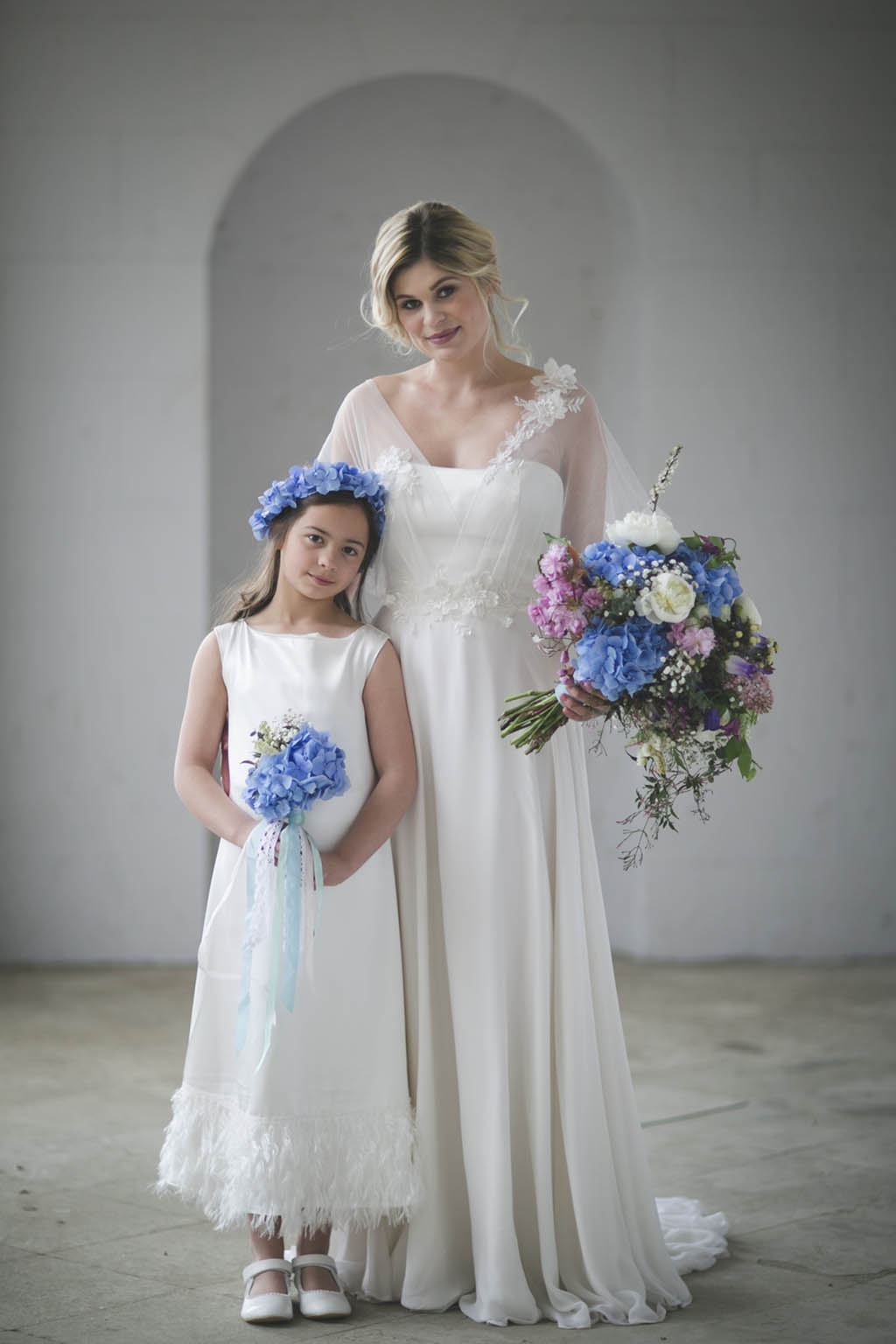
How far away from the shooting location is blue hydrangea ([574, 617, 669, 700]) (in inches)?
109

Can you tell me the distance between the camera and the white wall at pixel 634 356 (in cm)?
636

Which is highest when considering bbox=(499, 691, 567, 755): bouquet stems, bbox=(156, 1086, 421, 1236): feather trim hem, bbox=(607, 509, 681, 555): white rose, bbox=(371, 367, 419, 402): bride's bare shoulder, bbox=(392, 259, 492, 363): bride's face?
bbox=(392, 259, 492, 363): bride's face

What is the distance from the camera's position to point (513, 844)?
3.10 m

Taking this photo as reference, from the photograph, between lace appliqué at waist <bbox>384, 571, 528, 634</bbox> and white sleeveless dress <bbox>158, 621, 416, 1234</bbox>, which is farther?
lace appliqué at waist <bbox>384, 571, 528, 634</bbox>

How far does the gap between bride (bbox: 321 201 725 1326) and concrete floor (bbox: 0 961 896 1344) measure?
0.14 metres

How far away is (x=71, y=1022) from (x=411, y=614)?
304 centimetres

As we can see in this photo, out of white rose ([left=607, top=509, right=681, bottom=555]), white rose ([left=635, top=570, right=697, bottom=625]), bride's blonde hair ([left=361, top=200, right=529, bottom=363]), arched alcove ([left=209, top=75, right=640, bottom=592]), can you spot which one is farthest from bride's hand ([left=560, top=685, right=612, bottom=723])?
arched alcove ([left=209, top=75, right=640, bottom=592])

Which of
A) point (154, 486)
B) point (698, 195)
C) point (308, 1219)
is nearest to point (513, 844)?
point (308, 1219)

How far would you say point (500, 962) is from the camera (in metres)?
3.05

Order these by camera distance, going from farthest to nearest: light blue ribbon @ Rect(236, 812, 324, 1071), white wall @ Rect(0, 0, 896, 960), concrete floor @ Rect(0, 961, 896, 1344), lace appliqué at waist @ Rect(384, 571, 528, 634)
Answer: white wall @ Rect(0, 0, 896, 960)
lace appliqué at waist @ Rect(384, 571, 528, 634)
concrete floor @ Rect(0, 961, 896, 1344)
light blue ribbon @ Rect(236, 812, 324, 1071)

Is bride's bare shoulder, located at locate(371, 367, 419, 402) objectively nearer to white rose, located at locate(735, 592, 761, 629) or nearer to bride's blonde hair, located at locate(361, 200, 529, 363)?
bride's blonde hair, located at locate(361, 200, 529, 363)

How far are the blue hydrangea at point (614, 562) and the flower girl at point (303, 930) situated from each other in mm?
458

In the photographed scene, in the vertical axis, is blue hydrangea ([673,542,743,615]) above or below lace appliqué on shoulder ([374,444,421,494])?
below

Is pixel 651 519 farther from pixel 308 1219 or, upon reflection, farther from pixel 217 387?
pixel 217 387
